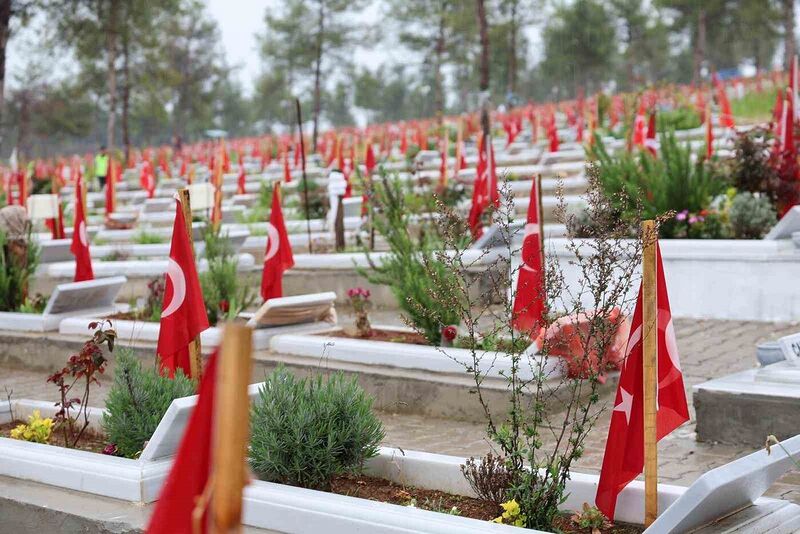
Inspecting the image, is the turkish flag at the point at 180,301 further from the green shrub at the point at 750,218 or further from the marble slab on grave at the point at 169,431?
the green shrub at the point at 750,218

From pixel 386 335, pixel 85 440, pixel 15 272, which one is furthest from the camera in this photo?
pixel 15 272

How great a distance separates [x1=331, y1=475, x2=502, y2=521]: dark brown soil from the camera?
4656mm

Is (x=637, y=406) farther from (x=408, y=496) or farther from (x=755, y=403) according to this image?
(x=755, y=403)

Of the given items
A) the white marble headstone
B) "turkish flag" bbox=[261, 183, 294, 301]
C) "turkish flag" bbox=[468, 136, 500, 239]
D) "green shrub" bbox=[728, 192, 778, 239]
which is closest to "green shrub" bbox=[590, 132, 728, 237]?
"green shrub" bbox=[728, 192, 778, 239]

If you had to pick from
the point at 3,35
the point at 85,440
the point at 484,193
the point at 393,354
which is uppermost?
the point at 3,35

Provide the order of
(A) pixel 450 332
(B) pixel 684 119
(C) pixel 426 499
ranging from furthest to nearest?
1. (B) pixel 684 119
2. (A) pixel 450 332
3. (C) pixel 426 499

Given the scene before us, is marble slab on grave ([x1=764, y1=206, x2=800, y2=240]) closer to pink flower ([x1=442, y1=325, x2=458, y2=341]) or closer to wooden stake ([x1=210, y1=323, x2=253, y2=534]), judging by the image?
pink flower ([x1=442, y1=325, x2=458, y2=341])

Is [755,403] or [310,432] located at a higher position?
[310,432]

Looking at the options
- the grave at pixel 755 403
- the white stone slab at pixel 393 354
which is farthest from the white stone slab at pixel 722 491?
the white stone slab at pixel 393 354

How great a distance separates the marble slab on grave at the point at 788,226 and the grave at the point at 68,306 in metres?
6.21

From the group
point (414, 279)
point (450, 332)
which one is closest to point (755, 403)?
point (450, 332)

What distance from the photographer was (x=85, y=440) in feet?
20.3

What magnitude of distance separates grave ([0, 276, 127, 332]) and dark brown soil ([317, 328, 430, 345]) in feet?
9.42

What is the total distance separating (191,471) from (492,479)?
93.6 inches
